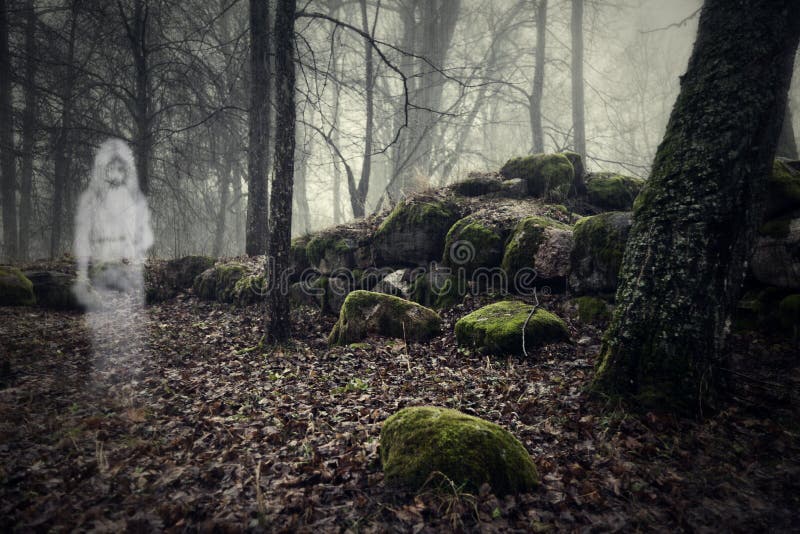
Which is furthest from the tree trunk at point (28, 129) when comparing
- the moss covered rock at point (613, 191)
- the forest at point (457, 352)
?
the moss covered rock at point (613, 191)

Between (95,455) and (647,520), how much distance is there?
4346 mm

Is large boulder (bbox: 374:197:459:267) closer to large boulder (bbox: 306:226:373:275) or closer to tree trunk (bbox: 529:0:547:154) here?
large boulder (bbox: 306:226:373:275)

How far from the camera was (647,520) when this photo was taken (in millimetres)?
2451

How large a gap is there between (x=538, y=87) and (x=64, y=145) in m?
16.5

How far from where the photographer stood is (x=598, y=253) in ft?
19.5

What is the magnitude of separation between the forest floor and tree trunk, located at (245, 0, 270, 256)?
6.32 m

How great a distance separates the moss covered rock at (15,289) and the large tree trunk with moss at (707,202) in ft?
36.0

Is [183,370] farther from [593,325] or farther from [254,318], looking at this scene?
[593,325]

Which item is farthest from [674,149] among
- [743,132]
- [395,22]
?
[395,22]

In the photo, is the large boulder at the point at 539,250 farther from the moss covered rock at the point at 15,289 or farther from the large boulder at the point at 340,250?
the moss covered rock at the point at 15,289

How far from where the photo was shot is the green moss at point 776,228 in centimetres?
443

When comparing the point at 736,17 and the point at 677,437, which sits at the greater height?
the point at 736,17

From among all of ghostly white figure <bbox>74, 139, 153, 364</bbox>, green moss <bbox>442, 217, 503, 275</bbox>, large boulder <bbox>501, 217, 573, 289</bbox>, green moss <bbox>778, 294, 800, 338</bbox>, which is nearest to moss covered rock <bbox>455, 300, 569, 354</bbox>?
large boulder <bbox>501, 217, 573, 289</bbox>

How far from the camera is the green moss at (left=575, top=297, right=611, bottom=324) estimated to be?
5.72 meters
